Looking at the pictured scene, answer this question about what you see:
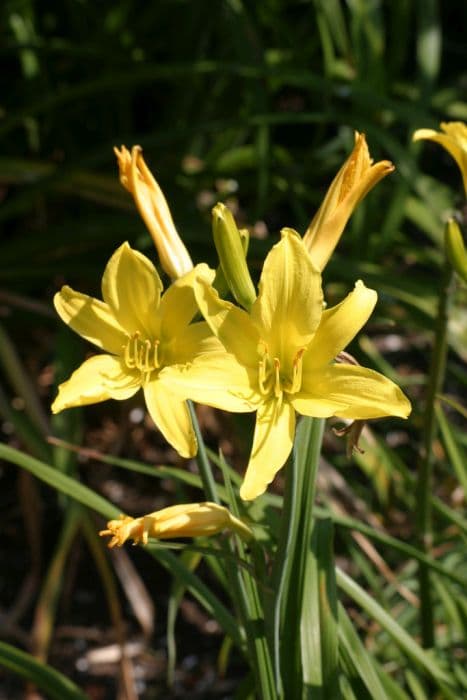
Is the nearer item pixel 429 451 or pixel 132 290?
pixel 132 290

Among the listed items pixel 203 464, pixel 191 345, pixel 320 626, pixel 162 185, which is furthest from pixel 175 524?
pixel 162 185

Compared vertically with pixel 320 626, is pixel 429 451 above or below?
above

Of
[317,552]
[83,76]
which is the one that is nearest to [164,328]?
[317,552]

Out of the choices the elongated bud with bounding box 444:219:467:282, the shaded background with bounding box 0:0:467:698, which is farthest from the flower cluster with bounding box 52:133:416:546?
the shaded background with bounding box 0:0:467:698

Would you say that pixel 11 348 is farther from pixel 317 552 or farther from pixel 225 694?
pixel 317 552

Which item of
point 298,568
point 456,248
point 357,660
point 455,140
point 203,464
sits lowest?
point 357,660

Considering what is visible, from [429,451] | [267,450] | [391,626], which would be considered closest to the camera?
[267,450]

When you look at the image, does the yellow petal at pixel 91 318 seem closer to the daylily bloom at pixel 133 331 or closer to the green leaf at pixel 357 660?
the daylily bloom at pixel 133 331

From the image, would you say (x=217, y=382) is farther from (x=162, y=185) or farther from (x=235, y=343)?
(x=162, y=185)

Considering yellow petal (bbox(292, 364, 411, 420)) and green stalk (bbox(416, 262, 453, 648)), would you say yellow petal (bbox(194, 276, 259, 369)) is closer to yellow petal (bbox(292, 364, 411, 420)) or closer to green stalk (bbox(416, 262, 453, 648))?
yellow petal (bbox(292, 364, 411, 420))
